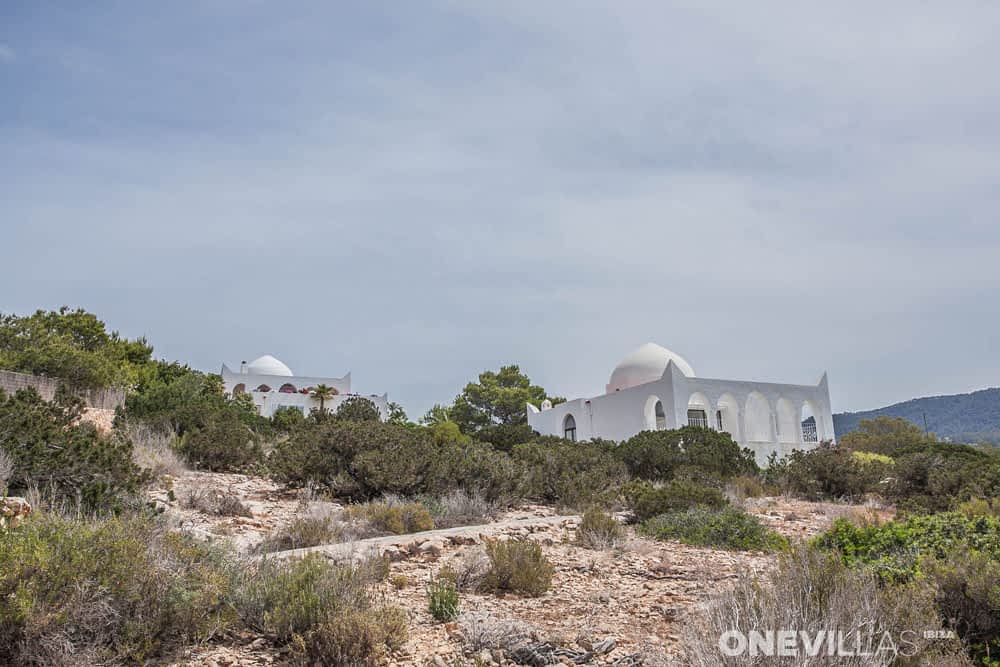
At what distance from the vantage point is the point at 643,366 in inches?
1261

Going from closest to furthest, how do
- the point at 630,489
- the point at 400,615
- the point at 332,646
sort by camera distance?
the point at 332,646 < the point at 400,615 < the point at 630,489

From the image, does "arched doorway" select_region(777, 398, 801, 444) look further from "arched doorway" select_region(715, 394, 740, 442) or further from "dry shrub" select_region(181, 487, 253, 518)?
"dry shrub" select_region(181, 487, 253, 518)

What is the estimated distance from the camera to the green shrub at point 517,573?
5.61m

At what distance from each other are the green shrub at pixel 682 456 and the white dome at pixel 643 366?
12815mm

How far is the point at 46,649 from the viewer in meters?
3.68

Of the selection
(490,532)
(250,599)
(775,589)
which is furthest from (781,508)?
(250,599)

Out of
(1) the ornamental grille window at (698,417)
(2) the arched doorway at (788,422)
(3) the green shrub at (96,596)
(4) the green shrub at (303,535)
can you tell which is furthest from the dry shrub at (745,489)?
(2) the arched doorway at (788,422)

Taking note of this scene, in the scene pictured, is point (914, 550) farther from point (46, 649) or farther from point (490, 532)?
point (46, 649)

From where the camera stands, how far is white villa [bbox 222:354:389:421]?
36906 millimetres

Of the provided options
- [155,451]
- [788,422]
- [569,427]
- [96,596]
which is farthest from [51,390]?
[788,422]

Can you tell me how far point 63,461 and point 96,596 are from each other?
4.23 metres

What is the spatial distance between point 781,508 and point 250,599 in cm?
965

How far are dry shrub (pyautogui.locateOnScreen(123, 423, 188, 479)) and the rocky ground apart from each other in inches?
29.0

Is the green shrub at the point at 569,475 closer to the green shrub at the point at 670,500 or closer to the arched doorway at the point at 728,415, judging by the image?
the green shrub at the point at 670,500
